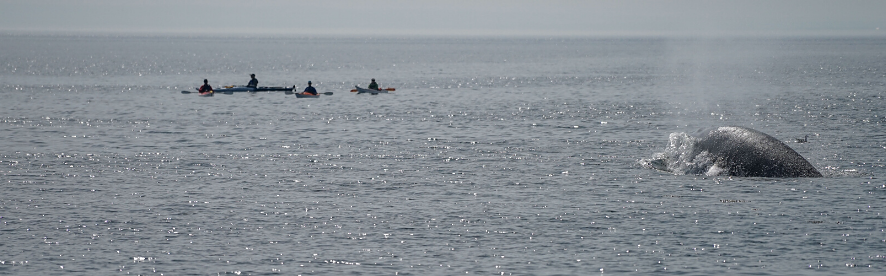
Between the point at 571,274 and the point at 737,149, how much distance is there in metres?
14.7

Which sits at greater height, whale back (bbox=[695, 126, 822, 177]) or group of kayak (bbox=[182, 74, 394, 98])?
whale back (bbox=[695, 126, 822, 177])

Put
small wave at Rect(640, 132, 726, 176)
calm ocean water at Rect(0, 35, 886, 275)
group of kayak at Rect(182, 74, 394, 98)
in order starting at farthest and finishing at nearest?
group of kayak at Rect(182, 74, 394, 98) < small wave at Rect(640, 132, 726, 176) < calm ocean water at Rect(0, 35, 886, 275)

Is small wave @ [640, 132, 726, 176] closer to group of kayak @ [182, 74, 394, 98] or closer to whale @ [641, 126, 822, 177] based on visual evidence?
whale @ [641, 126, 822, 177]

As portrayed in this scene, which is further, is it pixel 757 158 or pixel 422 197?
pixel 757 158

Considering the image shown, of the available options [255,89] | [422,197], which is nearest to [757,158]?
[422,197]

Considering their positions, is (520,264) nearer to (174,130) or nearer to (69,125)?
(174,130)

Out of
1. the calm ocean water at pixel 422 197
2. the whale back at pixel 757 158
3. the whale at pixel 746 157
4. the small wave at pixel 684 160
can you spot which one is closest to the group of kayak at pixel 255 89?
the calm ocean water at pixel 422 197

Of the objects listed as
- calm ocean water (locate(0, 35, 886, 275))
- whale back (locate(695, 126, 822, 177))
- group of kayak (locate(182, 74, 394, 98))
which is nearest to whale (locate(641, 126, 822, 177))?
whale back (locate(695, 126, 822, 177))

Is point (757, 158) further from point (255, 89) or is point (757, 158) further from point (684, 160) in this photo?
point (255, 89)

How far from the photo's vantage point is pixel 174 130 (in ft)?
186

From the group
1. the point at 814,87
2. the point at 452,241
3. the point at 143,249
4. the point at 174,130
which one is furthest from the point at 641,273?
the point at 814,87

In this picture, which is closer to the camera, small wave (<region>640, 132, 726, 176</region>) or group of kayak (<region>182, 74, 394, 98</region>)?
small wave (<region>640, 132, 726, 176</region>)

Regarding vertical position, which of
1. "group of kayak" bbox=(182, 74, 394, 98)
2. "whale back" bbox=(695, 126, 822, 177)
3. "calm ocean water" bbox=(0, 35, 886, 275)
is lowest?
"group of kayak" bbox=(182, 74, 394, 98)

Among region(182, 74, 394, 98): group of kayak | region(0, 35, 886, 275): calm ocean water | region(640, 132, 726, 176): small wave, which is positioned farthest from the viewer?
region(182, 74, 394, 98): group of kayak
